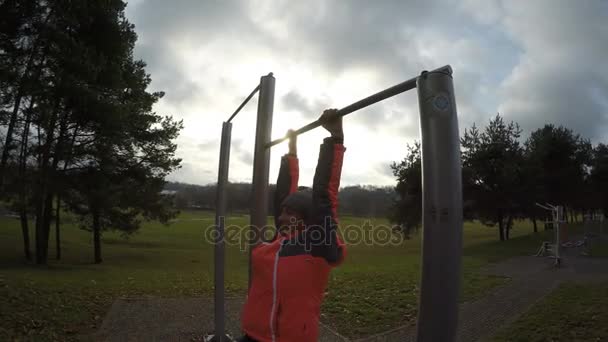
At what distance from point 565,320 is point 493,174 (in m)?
20.9

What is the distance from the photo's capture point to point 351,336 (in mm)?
6172

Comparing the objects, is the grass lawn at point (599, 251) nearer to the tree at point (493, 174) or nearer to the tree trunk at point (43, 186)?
the tree at point (493, 174)

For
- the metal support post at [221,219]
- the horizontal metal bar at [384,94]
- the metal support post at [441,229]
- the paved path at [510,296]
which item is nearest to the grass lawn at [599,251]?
the paved path at [510,296]

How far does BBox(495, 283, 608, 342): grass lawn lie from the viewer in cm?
547

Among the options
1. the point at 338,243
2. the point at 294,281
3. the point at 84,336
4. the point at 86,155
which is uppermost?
the point at 86,155

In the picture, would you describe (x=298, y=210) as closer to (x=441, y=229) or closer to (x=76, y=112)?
(x=441, y=229)

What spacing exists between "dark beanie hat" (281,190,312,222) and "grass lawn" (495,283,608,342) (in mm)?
4833

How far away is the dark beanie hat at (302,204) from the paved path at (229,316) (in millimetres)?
4449

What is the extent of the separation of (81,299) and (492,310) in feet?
26.8

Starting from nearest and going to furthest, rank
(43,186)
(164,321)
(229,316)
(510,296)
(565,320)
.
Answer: (565,320), (164,321), (229,316), (510,296), (43,186)

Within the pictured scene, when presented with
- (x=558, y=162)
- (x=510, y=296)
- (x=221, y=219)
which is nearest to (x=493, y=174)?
(x=558, y=162)

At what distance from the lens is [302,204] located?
7.16 ft

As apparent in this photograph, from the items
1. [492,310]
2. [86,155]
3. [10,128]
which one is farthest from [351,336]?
[86,155]

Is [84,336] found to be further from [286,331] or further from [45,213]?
[45,213]
